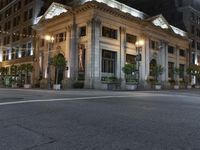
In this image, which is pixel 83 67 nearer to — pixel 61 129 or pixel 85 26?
pixel 85 26

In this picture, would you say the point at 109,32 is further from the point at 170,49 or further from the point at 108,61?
the point at 170,49

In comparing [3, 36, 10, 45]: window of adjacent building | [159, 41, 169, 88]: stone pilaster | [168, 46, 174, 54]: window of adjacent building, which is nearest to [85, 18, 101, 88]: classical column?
[159, 41, 169, 88]: stone pilaster

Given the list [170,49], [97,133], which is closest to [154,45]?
[170,49]

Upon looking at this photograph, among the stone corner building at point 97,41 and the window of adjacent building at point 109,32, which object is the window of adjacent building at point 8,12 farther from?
the window of adjacent building at point 109,32

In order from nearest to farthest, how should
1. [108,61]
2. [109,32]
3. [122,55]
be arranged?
1. [108,61]
2. [109,32]
3. [122,55]

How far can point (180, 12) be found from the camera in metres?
68.4

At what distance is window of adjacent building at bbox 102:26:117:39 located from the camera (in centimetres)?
4289

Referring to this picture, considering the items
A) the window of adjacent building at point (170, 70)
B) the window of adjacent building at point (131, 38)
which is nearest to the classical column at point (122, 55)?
the window of adjacent building at point (131, 38)

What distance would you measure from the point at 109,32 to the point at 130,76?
908cm

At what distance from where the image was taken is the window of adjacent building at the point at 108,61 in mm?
42966

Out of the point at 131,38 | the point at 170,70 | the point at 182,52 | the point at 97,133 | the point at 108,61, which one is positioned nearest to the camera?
the point at 97,133

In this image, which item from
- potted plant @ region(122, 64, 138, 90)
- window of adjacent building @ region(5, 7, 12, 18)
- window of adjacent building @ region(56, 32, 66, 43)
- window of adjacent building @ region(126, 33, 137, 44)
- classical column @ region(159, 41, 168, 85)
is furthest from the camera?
window of adjacent building @ region(5, 7, 12, 18)

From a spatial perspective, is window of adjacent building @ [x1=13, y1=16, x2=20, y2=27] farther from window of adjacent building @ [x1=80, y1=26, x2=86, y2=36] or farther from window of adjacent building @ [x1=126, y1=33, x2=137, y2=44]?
window of adjacent building @ [x1=126, y1=33, x2=137, y2=44]

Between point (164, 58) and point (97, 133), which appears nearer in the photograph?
point (97, 133)
